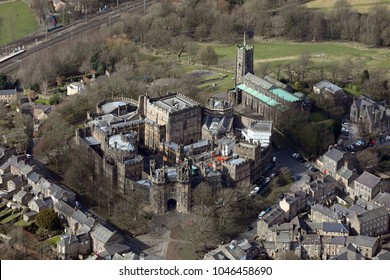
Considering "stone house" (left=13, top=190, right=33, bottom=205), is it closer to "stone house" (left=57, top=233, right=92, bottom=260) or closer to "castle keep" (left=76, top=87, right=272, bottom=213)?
"castle keep" (left=76, top=87, right=272, bottom=213)

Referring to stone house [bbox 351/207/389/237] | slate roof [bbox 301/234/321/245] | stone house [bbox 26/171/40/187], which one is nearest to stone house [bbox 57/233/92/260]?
stone house [bbox 26/171/40/187]

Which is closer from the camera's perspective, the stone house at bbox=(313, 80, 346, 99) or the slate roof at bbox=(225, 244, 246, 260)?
the slate roof at bbox=(225, 244, 246, 260)

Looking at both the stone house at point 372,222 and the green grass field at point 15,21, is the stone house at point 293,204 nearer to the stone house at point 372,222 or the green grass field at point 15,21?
the stone house at point 372,222

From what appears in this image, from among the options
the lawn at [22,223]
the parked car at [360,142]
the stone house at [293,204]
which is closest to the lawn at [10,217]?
the lawn at [22,223]

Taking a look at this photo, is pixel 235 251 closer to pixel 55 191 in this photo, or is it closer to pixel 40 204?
pixel 55 191

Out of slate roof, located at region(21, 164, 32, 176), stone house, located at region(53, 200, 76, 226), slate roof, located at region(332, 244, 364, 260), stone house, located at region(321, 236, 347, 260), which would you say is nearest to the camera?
slate roof, located at region(332, 244, 364, 260)

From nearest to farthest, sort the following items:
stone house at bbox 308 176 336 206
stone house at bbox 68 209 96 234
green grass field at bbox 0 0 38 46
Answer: stone house at bbox 68 209 96 234 < stone house at bbox 308 176 336 206 < green grass field at bbox 0 0 38 46

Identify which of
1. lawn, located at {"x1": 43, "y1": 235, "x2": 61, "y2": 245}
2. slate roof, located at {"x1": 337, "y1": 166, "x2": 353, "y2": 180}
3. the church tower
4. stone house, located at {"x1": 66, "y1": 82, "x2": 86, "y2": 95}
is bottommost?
stone house, located at {"x1": 66, "y1": 82, "x2": 86, "y2": 95}
